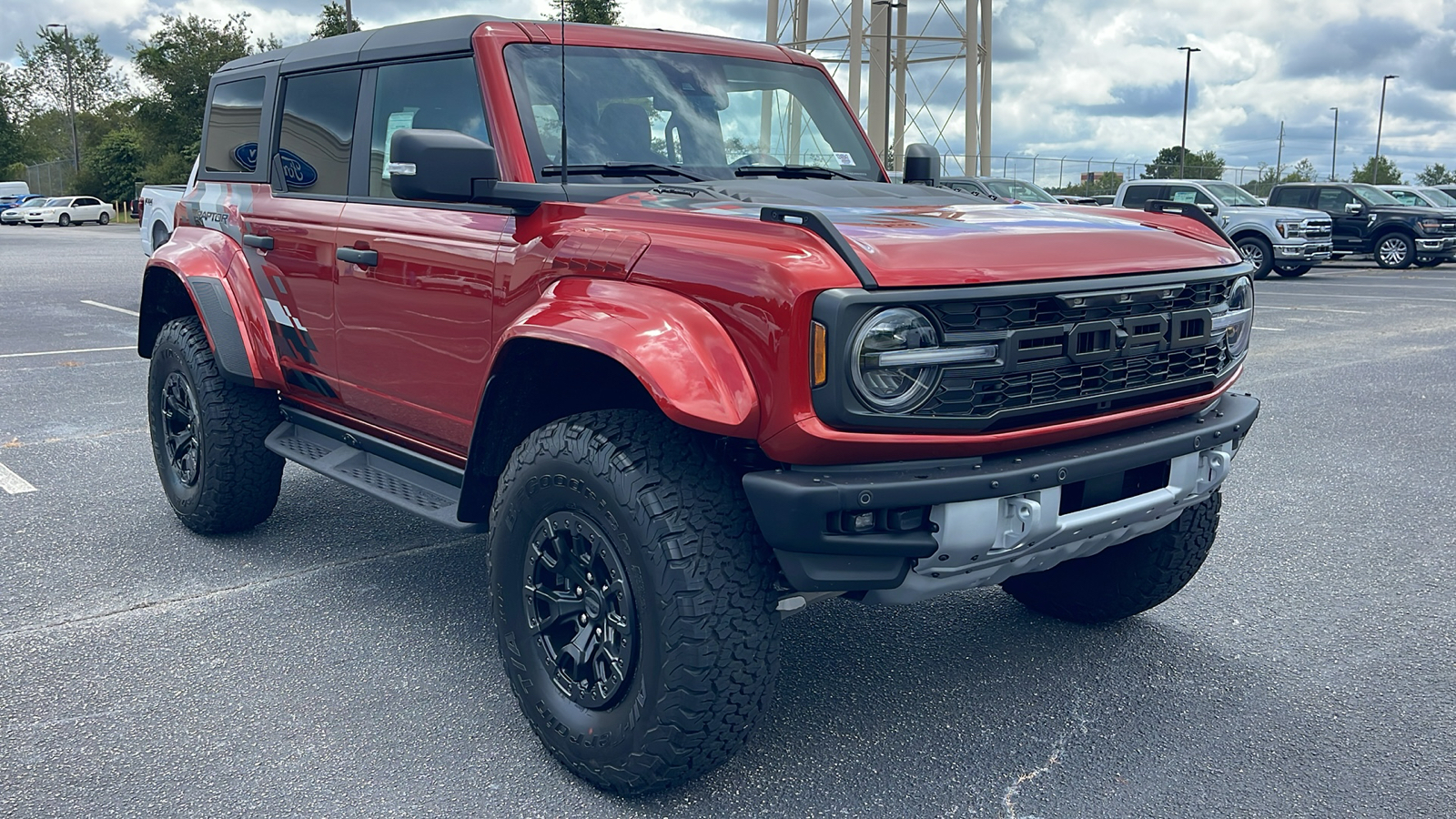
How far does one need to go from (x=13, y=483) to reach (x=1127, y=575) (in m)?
5.14

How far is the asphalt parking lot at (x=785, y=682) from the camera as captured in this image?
9.59 feet

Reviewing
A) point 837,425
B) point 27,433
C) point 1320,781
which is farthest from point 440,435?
point 27,433

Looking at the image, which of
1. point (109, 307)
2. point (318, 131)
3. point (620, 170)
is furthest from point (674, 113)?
point (109, 307)

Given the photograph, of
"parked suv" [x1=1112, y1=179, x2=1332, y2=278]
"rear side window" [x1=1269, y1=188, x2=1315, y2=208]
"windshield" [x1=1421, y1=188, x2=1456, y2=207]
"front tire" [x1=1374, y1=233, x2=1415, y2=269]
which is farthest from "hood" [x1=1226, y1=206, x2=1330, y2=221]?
"windshield" [x1=1421, y1=188, x2=1456, y2=207]

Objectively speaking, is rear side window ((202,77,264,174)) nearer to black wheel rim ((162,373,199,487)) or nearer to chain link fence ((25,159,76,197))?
black wheel rim ((162,373,199,487))

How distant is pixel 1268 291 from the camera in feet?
59.4

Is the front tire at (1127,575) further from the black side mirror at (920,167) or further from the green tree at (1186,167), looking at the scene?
the green tree at (1186,167)

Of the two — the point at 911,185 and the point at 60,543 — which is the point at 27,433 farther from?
the point at 911,185

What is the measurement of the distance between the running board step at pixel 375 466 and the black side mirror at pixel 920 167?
84.5 inches

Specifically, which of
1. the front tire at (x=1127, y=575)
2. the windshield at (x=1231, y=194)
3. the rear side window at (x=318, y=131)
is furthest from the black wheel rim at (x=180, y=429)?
the windshield at (x=1231, y=194)

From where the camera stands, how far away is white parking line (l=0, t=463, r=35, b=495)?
565cm

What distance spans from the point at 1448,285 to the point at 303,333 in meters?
19.9

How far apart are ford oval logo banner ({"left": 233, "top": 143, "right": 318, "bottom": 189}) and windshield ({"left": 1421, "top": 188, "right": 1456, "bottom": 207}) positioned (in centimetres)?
2848

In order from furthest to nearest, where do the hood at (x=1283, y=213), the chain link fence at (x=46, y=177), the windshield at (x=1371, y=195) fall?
the chain link fence at (x=46, y=177) < the windshield at (x=1371, y=195) < the hood at (x=1283, y=213)
